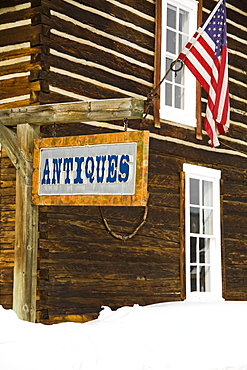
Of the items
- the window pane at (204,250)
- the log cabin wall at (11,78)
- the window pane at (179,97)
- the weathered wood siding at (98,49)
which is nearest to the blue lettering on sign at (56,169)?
the log cabin wall at (11,78)

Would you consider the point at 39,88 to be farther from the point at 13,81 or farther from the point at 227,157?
the point at 227,157

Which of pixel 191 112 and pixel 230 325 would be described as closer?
pixel 230 325

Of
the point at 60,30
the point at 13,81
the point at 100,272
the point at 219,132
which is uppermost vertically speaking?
the point at 60,30

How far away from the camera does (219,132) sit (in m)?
9.36

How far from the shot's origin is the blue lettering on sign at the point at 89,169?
7410 mm

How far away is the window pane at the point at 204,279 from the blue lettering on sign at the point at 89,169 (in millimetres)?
4964

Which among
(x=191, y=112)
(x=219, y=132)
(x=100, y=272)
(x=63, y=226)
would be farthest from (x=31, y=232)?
(x=191, y=112)

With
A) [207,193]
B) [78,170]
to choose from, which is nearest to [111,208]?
[78,170]

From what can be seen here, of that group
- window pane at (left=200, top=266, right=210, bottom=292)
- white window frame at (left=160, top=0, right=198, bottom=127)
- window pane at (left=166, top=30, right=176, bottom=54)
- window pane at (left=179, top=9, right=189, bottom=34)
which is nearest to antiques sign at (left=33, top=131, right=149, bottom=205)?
white window frame at (left=160, top=0, right=198, bottom=127)

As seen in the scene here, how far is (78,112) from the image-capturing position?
7.67 meters

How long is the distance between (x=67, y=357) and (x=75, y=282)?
3.53 metres

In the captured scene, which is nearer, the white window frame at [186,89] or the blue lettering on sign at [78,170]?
the blue lettering on sign at [78,170]

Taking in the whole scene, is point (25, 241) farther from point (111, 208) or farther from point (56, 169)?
point (111, 208)

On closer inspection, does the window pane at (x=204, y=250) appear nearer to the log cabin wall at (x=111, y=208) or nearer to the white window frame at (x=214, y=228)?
the white window frame at (x=214, y=228)
